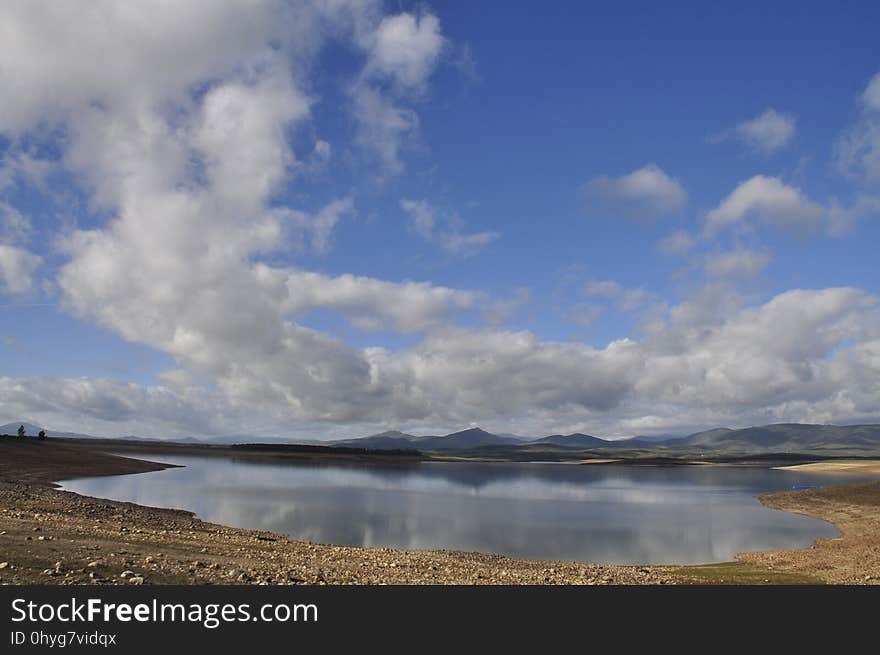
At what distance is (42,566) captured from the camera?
17.6m

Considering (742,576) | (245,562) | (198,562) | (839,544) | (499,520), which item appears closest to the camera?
(198,562)

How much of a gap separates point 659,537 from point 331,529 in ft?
101

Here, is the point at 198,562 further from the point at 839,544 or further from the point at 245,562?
the point at 839,544

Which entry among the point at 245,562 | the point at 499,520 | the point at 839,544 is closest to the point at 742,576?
the point at 839,544

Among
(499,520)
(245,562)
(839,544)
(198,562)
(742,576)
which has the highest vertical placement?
(198,562)

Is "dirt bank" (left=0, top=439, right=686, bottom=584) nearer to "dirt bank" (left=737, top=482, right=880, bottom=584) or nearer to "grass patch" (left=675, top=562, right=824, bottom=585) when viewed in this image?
"grass patch" (left=675, top=562, right=824, bottom=585)

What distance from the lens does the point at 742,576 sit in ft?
103

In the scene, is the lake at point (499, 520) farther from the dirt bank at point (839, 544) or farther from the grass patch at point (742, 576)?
the grass patch at point (742, 576)

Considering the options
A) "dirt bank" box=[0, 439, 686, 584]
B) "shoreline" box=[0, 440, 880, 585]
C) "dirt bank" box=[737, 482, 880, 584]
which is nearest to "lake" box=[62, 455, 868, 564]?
"dirt bank" box=[737, 482, 880, 584]

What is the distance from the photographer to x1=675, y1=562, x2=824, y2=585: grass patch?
29.6 m

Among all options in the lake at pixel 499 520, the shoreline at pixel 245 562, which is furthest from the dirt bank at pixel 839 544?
the lake at pixel 499 520

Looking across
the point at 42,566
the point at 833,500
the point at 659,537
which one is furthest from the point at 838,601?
the point at 833,500

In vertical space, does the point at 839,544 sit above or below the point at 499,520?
above

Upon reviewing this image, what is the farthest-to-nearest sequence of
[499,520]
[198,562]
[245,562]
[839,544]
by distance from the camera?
[499,520]
[839,544]
[245,562]
[198,562]
